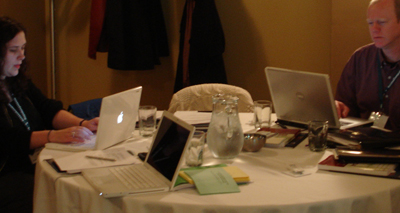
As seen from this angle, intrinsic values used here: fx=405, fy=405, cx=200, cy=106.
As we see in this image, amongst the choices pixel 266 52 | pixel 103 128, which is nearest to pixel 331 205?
pixel 103 128

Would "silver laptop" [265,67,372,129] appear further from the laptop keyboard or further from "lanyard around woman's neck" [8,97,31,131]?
"lanyard around woman's neck" [8,97,31,131]

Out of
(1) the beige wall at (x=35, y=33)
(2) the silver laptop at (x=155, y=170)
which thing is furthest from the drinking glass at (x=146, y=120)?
(1) the beige wall at (x=35, y=33)

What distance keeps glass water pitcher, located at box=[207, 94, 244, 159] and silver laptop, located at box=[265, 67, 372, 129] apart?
417 millimetres

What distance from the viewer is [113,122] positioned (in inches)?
61.6

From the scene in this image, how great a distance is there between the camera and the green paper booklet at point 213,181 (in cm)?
112

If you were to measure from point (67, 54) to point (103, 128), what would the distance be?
9.90 ft

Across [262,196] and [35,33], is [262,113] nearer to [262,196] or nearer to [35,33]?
[262,196]

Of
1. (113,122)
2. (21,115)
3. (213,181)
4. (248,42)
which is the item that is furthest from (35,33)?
(213,181)

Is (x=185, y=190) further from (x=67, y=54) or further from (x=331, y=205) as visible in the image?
(x=67, y=54)

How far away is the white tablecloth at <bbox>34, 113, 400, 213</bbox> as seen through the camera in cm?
106

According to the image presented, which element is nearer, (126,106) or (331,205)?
(331,205)

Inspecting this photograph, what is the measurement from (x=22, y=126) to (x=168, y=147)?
1160mm

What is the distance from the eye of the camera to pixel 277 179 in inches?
48.6

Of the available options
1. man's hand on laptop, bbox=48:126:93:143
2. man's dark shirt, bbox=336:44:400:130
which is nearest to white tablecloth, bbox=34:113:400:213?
man's hand on laptop, bbox=48:126:93:143
